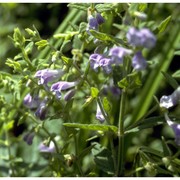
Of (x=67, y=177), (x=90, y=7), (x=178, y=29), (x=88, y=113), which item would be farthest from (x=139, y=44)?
(x=178, y=29)

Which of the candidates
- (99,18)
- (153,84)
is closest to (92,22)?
(99,18)

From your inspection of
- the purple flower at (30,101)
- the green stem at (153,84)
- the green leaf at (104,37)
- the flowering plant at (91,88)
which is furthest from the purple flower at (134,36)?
the green stem at (153,84)

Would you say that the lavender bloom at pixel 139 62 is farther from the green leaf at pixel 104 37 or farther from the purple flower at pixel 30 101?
the purple flower at pixel 30 101

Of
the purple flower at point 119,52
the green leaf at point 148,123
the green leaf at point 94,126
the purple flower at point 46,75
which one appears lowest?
the green leaf at point 148,123

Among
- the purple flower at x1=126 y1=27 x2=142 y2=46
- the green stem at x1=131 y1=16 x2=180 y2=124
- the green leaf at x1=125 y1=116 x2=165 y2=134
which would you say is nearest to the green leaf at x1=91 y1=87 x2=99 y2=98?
the green leaf at x1=125 y1=116 x2=165 y2=134

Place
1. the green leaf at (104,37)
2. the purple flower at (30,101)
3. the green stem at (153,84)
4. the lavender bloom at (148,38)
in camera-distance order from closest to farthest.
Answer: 1. the lavender bloom at (148,38)
2. the green leaf at (104,37)
3. the purple flower at (30,101)
4. the green stem at (153,84)

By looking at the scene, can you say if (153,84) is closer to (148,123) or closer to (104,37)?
(148,123)

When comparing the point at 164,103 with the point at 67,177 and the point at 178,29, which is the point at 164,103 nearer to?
the point at 67,177
